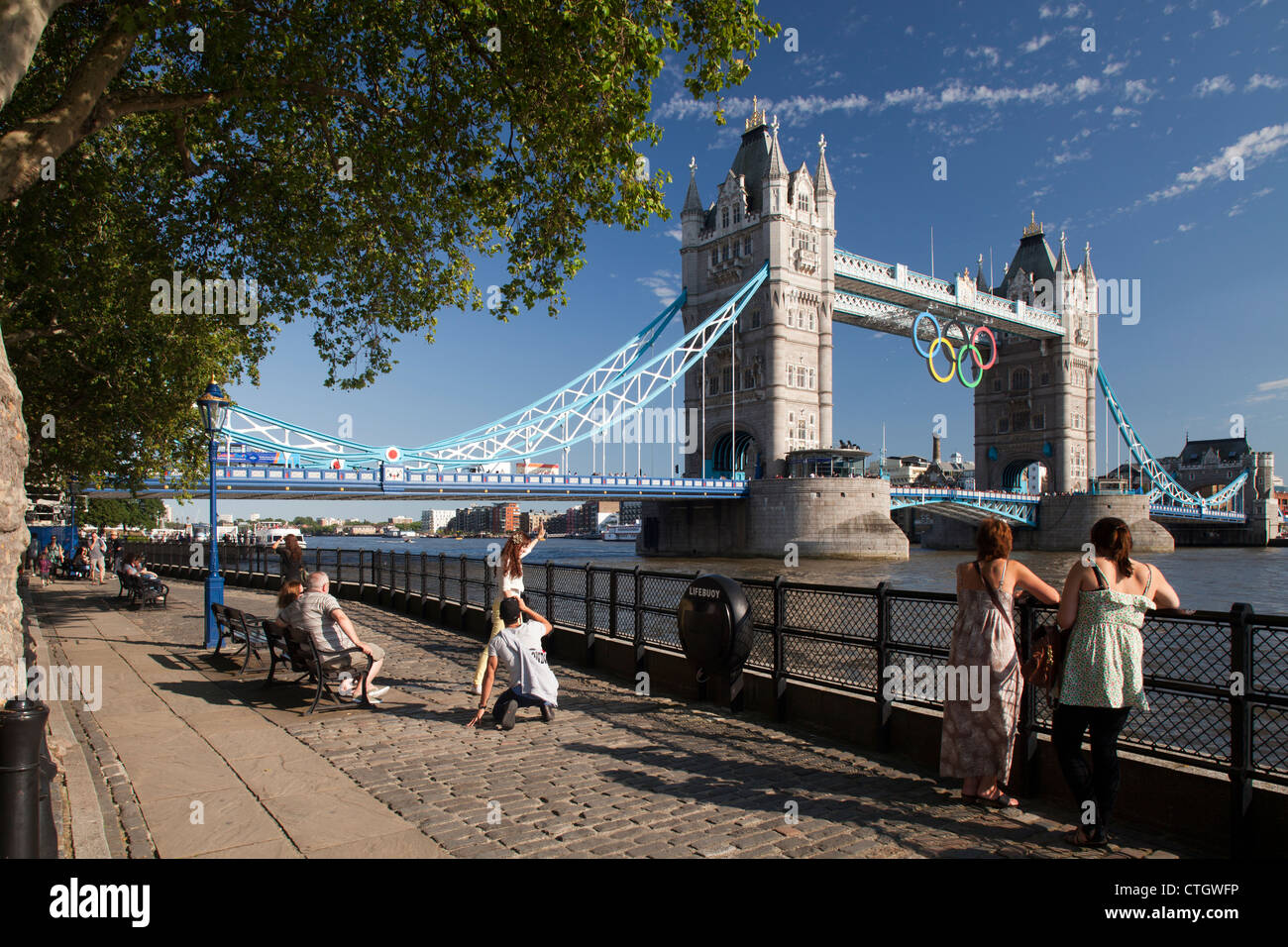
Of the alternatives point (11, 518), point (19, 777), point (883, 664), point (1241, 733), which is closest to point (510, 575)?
point (883, 664)

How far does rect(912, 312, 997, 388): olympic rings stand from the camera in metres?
69.6

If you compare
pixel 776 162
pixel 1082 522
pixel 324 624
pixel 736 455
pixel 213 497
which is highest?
pixel 776 162

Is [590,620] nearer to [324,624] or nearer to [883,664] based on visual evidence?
[324,624]

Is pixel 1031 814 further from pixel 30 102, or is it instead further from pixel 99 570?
pixel 99 570

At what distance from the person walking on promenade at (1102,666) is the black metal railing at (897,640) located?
0.26m

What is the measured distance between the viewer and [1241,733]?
13.5ft

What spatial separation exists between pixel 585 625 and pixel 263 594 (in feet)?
43.1

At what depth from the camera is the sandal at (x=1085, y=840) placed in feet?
13.7

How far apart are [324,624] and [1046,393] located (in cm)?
8982

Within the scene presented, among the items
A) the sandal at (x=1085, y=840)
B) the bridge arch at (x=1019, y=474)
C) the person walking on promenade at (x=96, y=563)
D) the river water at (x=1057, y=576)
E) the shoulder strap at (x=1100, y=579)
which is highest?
the bridge arch at (x=1019, y=474)

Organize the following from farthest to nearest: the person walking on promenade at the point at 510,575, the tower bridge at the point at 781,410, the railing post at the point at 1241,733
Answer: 1. the tower bridge at the point at 781,410
2. the person walking on promenade at the point at 510,575
3. the railing post at the point at 1241,733

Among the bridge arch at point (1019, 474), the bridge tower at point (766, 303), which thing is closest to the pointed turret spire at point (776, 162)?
the bridge tower at point (766, 303)

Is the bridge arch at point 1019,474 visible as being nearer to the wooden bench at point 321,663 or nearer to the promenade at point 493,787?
the promenade at point 493,787

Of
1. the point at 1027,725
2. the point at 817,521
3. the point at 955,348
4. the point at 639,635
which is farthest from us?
the point at 955,348
